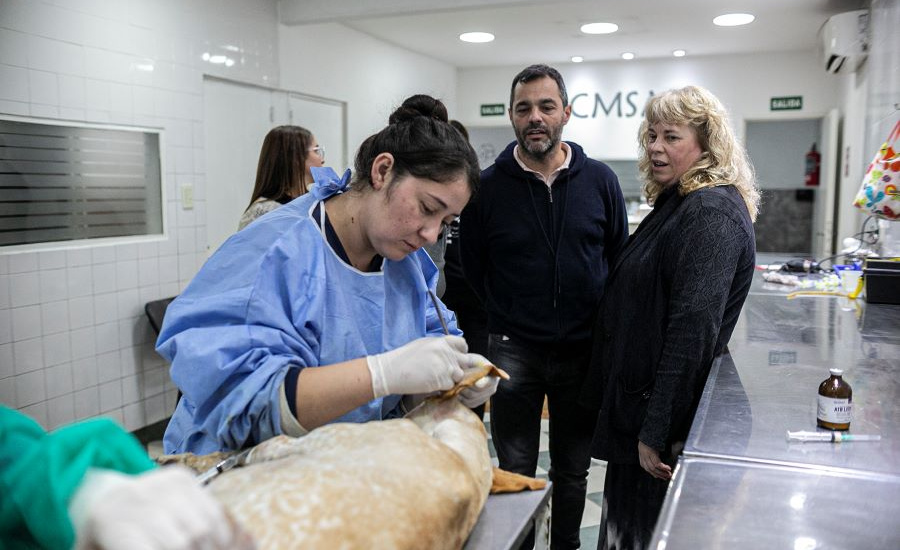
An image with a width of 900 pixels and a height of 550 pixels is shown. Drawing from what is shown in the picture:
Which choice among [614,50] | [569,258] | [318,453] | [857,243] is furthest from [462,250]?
[614,50]

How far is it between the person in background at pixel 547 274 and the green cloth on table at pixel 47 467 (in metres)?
1.67

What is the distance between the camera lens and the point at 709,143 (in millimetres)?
1854

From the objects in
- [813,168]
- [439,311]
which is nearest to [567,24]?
[813,168]

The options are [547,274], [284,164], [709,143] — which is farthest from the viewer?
[284,164]

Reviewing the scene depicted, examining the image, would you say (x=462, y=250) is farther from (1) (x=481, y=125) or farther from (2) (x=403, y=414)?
(1) (x=481, y=125)

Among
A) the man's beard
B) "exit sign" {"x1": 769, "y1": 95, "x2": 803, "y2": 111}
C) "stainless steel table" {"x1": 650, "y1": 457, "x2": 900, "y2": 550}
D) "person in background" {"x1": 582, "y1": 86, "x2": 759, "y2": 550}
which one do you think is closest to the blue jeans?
"person in background" {"x1": 582, "y1": 86, "x2": 759, "y2": 550}

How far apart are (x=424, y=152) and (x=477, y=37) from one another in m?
5.18

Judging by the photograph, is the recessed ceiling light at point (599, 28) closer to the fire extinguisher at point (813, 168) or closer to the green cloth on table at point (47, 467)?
the fire extinguisher at point (813, 168)

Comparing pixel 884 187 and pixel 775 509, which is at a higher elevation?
pixel 884 187

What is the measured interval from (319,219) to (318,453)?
0.54 metres

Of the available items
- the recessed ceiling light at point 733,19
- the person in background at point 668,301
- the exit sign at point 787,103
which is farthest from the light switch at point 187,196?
the exit sign at point 787,103

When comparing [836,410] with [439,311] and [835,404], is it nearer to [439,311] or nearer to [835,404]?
[835,404]

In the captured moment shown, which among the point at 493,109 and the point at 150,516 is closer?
the point at 150,516

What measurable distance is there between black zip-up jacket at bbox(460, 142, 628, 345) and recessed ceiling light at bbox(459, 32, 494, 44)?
394cm
